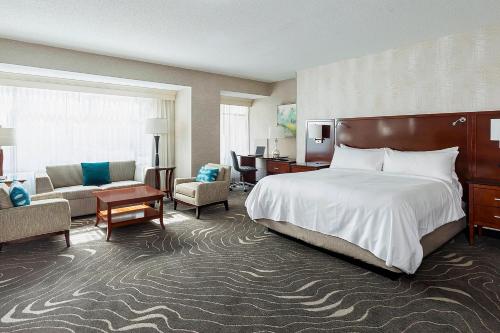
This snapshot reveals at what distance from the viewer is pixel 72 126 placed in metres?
5.71

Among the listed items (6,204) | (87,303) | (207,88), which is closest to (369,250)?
(87,303)

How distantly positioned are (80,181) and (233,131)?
4.21 metres

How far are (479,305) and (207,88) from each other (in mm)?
5795

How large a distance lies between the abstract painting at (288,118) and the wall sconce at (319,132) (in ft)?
4.28

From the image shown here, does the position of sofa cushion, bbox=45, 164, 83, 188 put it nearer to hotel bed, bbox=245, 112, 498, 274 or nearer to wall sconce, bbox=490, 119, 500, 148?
hotel bed, bbox=245, 112, 498, 274

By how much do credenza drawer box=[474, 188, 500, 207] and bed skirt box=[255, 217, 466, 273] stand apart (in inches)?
14.1

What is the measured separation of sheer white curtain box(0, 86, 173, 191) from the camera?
5.17 metres

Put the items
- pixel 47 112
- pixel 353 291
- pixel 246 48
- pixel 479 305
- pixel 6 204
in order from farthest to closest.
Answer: pixel 47 112 < pixel 246 48 < pixel 6 204 < pixel 353 291 < pixel 479 305

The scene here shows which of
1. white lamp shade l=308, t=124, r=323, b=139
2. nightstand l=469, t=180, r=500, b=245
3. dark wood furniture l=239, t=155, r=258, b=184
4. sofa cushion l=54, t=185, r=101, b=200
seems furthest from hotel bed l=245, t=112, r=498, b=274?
dark wood furniture l=239, t=155, r=258, b=184

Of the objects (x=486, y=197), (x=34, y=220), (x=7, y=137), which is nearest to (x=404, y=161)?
(x=486, y=197)

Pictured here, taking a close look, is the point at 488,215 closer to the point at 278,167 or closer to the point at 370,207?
the point at 370,207

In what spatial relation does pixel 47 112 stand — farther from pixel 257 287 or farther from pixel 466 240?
pixel 466 240

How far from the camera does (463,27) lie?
394 cm

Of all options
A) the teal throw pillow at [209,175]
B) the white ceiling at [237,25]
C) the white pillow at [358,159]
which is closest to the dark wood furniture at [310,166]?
the white pillow at [358,159]
